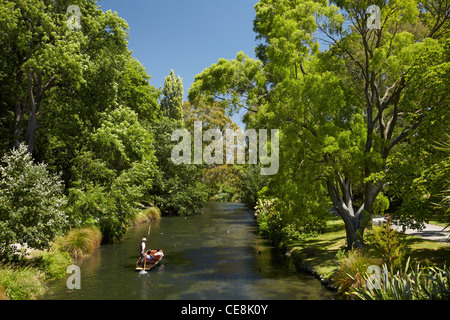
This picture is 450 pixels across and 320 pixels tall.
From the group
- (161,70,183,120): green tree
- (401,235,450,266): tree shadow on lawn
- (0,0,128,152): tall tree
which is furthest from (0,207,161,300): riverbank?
(161,70,183,120): green tree

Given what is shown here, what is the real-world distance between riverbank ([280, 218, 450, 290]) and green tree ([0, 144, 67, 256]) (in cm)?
1196

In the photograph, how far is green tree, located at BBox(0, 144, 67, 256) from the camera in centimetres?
1416

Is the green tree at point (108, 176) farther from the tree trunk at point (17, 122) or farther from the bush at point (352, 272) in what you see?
the bush at point (352, 272)

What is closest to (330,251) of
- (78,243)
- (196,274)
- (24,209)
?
(196,274)

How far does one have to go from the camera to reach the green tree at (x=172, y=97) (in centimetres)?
6662

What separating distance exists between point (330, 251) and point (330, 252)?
0.75 ft

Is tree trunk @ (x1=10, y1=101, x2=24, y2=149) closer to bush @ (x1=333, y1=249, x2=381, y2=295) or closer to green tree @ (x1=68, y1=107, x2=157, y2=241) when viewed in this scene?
green tree @ (x1=68, y1=107, x2=157, y2=241)

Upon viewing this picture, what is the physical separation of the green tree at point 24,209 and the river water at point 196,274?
2447mm

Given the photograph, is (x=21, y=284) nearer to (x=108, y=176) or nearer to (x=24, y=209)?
(x=24, y=209)

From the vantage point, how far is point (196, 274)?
1738 centimetres

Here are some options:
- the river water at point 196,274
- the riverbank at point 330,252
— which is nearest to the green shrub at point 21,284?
the river water at point 196,274

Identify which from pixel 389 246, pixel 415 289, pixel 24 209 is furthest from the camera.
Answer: pixel 24 209

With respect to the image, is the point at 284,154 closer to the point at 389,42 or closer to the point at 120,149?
the point at 389,42

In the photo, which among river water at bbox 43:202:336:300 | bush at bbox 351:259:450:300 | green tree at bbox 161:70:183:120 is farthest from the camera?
green tree at bbox 161:70:183:120
